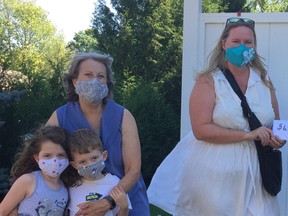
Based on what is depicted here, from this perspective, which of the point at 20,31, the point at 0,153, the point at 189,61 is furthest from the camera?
the point at 20,31

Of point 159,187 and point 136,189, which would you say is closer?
point 136,189

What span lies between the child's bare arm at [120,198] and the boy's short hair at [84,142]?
242 mm

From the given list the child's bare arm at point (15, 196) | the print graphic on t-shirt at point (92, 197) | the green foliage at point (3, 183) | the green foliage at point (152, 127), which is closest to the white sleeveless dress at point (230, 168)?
the print graphic on t-shirt at point (92, 197)

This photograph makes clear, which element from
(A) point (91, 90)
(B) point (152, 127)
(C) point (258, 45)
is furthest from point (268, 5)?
(A) point (91, 90)

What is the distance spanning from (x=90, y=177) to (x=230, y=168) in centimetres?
95

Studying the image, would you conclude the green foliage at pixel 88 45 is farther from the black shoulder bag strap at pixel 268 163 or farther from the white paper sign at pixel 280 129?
the white paper sign at pixel 280 129

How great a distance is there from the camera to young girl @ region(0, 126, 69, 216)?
2.76 metres

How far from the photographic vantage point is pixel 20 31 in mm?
42656

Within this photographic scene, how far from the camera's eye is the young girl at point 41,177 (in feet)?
9.07

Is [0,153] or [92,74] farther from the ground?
[92,74]

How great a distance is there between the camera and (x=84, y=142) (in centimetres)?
282

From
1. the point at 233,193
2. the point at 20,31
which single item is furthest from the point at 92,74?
the point at 20,31

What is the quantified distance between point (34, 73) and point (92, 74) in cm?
510

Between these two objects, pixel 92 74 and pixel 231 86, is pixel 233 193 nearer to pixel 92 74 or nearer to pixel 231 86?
pixel 231 86
